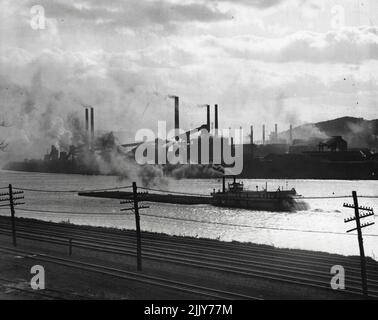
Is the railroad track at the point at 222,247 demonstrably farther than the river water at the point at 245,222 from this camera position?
No

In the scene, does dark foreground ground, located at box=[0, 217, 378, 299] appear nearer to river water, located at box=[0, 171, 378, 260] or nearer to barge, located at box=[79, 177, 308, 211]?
river water, located at box=[0, 171, 378, 260]

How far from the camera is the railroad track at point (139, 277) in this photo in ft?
61.2

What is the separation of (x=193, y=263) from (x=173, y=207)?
5794cm

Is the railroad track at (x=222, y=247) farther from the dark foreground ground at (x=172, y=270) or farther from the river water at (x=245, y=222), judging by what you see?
the river water at (x=245, y=222)

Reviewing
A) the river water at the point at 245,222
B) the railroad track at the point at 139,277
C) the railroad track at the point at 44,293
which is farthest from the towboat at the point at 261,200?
the railroad track at the point at 44,293

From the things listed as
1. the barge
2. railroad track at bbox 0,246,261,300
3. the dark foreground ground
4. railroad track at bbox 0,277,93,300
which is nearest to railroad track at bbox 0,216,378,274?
the dark foreground ground

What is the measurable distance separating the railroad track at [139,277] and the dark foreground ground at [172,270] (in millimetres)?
46

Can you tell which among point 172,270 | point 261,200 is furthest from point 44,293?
point 261,200

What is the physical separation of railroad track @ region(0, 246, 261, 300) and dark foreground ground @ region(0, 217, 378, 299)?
0.05 metres

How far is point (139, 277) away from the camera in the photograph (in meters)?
22.2

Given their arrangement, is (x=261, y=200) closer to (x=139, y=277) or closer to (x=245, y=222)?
(x=245, y=222)

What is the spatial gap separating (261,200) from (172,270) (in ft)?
180

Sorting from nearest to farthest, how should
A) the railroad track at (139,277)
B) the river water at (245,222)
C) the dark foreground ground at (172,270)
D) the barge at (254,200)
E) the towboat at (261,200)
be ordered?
1. the railroad track at (139,277)
2. the dark foreground ground at (172,270)
3. the river water at (245,222)
4. the towboat at (261,200)
5. the barge at (254,200)

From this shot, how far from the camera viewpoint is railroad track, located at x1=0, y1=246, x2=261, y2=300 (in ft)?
61.2
